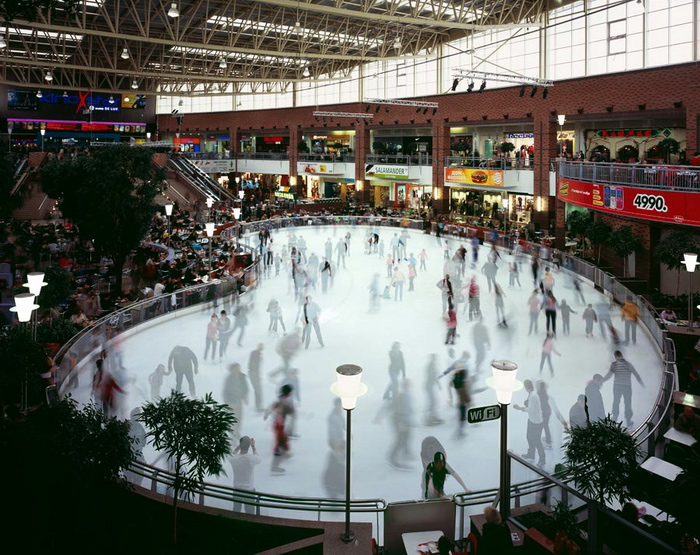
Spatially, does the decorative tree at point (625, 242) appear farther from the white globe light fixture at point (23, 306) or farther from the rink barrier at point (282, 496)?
the white globe light fixture at point (23, 306)

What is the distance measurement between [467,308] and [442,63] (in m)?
26.3

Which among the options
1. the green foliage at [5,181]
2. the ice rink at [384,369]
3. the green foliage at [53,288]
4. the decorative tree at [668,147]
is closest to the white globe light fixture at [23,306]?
the ice rink at [384,369]

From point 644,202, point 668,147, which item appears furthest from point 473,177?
point 644,202

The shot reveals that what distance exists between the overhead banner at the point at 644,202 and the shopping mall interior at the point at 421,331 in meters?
0.10

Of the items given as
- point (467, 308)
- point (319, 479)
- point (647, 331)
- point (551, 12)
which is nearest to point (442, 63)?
point (551, 12)

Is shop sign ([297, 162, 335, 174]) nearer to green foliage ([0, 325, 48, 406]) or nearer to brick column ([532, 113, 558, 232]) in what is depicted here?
brick column ([532, 113, 558, 232])

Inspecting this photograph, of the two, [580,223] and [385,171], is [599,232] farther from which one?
[385,171]

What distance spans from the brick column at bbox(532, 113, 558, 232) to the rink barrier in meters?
4.32

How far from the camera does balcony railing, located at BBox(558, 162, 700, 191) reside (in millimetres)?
14852

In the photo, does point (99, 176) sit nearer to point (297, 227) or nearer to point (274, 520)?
point (274, 520)

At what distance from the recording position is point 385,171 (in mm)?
43281

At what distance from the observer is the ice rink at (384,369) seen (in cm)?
872

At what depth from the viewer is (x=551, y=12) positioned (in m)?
30.5

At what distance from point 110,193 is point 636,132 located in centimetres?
2317
